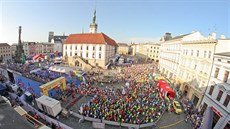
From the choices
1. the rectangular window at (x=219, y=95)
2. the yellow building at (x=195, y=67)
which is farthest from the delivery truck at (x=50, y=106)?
the yellow building at (x=195, y=67)

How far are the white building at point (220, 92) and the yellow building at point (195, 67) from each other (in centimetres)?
122

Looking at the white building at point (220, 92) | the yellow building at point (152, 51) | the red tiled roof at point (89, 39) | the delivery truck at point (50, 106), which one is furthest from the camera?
the yellow building at point (152, 51)

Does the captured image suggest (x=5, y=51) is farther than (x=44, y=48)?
No

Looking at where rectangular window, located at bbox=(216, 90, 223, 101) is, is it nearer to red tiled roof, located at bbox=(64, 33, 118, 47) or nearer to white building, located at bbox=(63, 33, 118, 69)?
white building, located at bbox=(63, 33, 118, 69)

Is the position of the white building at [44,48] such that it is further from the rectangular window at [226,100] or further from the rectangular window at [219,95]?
the rectangular window at [226,100]

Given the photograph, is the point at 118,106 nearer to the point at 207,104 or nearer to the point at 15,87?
the point at 207,104

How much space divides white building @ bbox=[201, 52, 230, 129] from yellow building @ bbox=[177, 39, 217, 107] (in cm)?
122

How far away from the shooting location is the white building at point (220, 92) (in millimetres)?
13273

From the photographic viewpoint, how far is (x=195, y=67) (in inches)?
827

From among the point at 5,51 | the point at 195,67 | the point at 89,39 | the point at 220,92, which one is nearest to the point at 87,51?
the point at 89,39

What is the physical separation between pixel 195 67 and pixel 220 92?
290 inches

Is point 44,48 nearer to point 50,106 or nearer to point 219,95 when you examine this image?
point 50,106

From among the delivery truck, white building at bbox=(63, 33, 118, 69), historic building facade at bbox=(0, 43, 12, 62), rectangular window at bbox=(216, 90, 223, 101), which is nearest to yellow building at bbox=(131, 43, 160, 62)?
white building at bbox=(63, 33, 118, 69)

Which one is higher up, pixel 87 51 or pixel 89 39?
pixel 89 39
